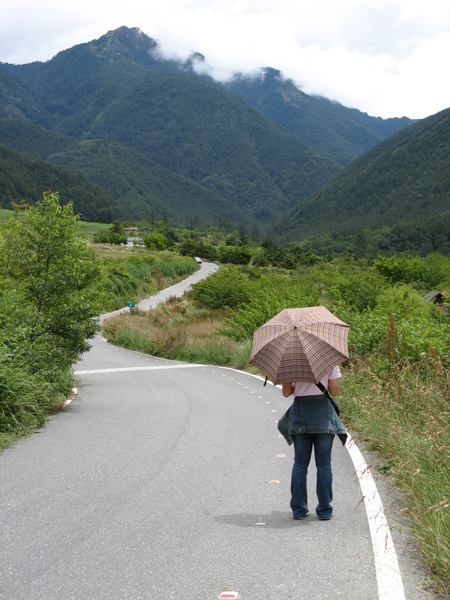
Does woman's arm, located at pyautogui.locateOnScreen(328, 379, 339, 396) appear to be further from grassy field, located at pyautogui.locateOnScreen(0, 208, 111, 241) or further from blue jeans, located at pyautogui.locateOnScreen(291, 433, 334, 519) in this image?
grassy field, located at pyautogui.locateOnScreen(0, 208, 111, 241)

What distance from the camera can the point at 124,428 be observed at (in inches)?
357

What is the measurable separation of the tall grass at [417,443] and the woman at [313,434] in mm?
614

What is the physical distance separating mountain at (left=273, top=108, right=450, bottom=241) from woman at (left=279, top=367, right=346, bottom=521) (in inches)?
5746

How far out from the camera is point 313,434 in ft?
16.4

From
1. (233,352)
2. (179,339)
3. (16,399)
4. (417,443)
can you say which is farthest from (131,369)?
(417,443)

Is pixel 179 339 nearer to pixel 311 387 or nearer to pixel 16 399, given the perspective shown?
pixel 16 399

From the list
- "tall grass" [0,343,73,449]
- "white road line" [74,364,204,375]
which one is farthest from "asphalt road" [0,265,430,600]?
"white road line" [74,364,204,375]

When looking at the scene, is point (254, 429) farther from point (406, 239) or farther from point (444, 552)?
point (406, 239)

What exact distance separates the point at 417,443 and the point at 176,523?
2.48 m

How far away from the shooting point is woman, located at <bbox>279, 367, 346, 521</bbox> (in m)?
4.88

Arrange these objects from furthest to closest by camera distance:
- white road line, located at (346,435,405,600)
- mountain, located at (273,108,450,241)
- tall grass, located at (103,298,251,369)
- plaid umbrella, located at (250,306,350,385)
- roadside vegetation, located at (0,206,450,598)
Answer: mountain, located at (273,108,450,241), tall grass, located at (103,298,251,369), roadside vegetation, located at (0,206,450,598), plaid umbrella, located at (250,306,350,385), white road line, located at (346,435,405,600)

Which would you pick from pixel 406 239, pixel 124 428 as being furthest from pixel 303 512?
pixel 406 239

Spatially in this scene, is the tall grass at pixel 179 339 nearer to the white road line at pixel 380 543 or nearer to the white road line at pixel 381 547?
the white road line at pixel 380 543

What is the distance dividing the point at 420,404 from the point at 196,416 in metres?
4.04
